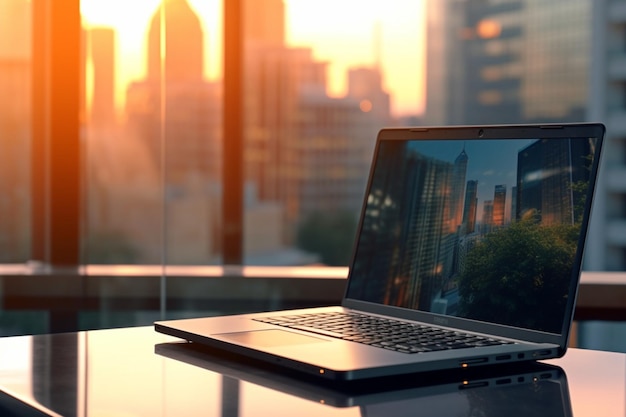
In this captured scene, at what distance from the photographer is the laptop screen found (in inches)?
32.1

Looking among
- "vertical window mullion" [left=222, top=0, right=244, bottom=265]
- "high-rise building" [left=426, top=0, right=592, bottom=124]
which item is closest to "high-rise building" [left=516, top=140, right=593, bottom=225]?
"vertical window mullion" [left=222, top=0, right=244, bottom=265]

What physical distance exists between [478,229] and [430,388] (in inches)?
9.0

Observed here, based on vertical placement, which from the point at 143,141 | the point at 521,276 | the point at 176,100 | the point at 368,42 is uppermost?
the point at 368,42

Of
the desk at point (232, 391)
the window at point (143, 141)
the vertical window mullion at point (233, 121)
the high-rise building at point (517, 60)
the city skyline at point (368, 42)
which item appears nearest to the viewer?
the desk at point (232, 391)

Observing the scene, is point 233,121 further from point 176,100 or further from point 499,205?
point 499,205

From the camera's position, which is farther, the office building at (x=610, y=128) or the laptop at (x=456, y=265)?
the office building at (x=610, y=128)

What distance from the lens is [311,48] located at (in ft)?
12.3

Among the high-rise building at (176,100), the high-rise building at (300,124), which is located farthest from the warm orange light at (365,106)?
the high-rise building at (176,100)

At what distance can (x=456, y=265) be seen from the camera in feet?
2.89

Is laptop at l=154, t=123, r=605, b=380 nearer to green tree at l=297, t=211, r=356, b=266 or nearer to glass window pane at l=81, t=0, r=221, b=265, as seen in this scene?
glass window pane at l=81, t=0, r=221, b=265

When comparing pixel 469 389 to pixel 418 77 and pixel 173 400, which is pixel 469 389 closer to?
pixel 173 400

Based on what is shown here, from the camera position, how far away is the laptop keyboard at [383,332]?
2.51ft

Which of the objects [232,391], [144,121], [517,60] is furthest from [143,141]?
[517,60]

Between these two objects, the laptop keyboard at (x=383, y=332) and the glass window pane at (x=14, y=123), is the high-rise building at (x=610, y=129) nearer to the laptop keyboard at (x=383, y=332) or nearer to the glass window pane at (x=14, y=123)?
the glass window pane at (x=14, y=123)
